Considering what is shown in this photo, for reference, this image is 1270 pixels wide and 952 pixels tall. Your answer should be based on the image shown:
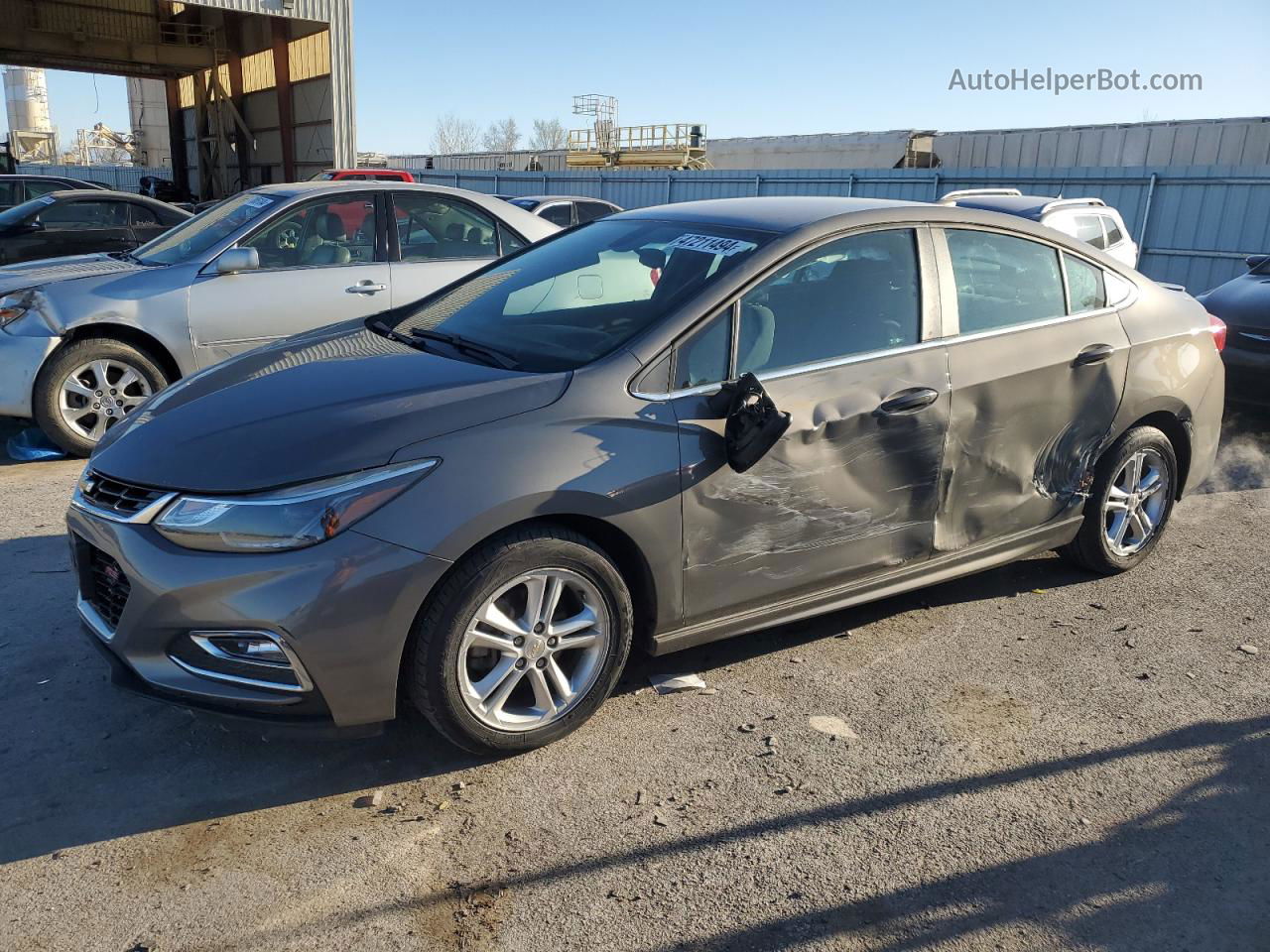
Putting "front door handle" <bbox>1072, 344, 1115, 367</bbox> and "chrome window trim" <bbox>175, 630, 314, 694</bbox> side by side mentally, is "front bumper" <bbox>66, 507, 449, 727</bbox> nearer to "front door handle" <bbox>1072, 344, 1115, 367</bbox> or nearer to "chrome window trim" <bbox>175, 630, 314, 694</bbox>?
"chrome window trim" <bbox>175, 630, 314, 694</bbox>

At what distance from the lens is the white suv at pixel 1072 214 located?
988 cm

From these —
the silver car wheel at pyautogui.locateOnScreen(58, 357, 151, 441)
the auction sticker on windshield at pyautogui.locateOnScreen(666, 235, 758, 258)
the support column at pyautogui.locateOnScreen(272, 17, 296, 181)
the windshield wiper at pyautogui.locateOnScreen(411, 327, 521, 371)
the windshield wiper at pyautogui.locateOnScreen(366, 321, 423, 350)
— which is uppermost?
the support column at pyautogui.locateOnScreen(272, 17, 296, 181)

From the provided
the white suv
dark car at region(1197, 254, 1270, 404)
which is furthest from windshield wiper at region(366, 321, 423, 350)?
the white suv

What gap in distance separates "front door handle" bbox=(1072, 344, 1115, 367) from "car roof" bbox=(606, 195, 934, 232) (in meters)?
0.92

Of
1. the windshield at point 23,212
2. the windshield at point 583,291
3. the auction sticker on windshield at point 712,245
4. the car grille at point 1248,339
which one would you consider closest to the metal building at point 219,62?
the windshield at point 23,212

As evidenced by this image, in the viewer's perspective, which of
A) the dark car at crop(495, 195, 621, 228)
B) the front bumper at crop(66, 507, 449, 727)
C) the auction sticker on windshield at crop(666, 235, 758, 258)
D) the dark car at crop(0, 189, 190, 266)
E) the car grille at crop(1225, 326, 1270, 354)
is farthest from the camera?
the dark car at crop(495, 195, 621, 228)

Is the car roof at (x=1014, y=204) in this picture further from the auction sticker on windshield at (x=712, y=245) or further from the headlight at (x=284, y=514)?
the headlight at (x=284, y=514)

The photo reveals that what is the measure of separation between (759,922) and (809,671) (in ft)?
4.71

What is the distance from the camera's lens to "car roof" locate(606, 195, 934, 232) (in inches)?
Result: 150

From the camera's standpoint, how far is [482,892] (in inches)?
104

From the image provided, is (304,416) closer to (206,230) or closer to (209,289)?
(209,289)

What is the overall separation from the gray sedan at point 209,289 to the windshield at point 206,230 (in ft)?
0.05

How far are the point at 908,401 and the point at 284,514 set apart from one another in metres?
2.22

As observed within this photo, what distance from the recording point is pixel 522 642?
3.14m
